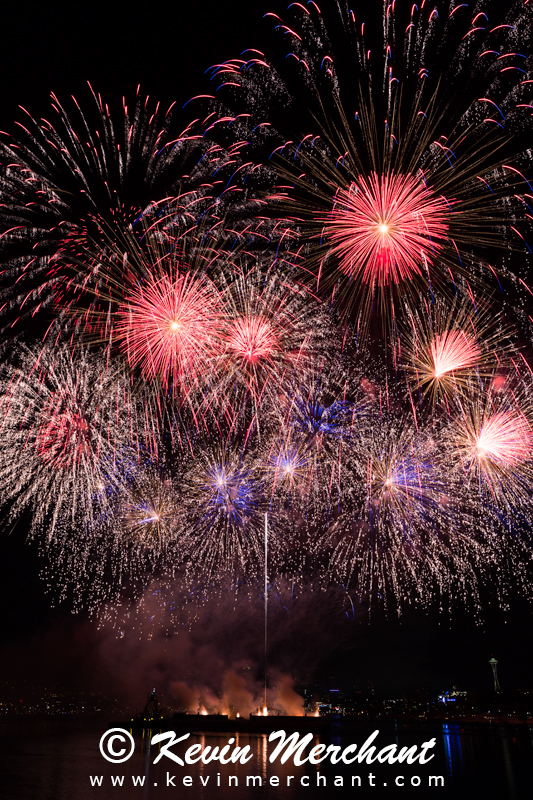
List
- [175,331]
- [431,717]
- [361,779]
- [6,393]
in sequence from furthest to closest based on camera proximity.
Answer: [431,717], [361,779], [6,393], [175,331]

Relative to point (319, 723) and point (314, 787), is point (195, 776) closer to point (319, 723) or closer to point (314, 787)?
point (314, 787)

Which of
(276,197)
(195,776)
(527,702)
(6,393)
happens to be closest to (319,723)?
(195,776)

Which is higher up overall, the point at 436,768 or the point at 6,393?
the point at 6,393

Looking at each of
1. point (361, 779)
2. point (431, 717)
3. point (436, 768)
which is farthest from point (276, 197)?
point (431, 717)

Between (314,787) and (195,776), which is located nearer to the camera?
(314,787)

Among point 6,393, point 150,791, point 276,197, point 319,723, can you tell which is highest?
point 276,197

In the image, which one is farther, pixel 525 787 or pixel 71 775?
pixel 71 775

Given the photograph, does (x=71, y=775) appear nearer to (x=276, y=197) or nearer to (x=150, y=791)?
(x=150, y=791)

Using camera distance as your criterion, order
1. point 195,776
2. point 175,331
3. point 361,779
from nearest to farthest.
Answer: point 175,331, point 195,776, point 361,779

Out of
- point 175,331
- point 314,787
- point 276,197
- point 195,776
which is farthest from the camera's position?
point 195,776
